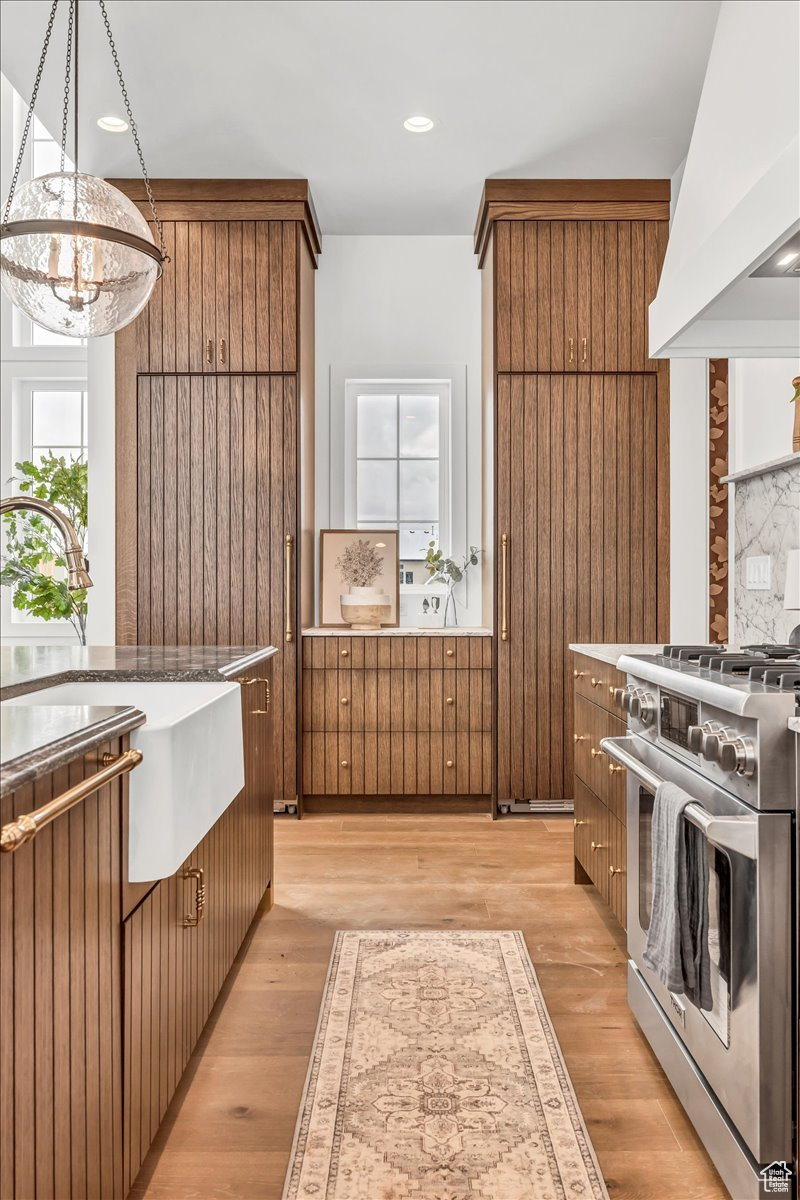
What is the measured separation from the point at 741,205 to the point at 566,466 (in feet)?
7.28

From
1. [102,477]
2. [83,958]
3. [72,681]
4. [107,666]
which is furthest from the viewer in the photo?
[102,477]

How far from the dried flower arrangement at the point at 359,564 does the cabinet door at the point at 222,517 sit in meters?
0.48

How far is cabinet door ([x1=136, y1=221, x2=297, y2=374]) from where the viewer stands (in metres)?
3.89

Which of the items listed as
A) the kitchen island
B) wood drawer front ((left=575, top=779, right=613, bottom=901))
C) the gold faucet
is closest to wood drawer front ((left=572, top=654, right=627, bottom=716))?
wood drawer front ((left=575, top=779, right=613, bottom=901))

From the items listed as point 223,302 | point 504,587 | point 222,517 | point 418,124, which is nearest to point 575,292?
point 418,124

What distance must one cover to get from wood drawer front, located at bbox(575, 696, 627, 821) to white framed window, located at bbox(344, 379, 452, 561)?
1781 mm

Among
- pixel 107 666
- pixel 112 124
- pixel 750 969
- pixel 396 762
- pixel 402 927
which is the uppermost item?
pixel 112 124

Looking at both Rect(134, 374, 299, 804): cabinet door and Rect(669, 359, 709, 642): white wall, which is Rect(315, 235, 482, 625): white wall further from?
Rect(669, 359, 709, 642): white wall

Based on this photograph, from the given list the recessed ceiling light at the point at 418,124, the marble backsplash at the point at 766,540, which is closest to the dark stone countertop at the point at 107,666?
the marble backsplash at the point at 766,540

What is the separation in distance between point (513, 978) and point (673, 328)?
1756 millimetres

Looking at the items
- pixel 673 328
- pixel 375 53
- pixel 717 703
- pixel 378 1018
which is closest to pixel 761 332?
pixel 673 328

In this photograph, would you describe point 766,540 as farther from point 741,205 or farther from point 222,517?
point 222,517

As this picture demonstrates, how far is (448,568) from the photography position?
14.3ft

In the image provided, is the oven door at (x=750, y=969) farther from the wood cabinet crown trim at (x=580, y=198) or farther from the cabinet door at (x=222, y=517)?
the wood cabinet crown trim at (x=580, y=198)
